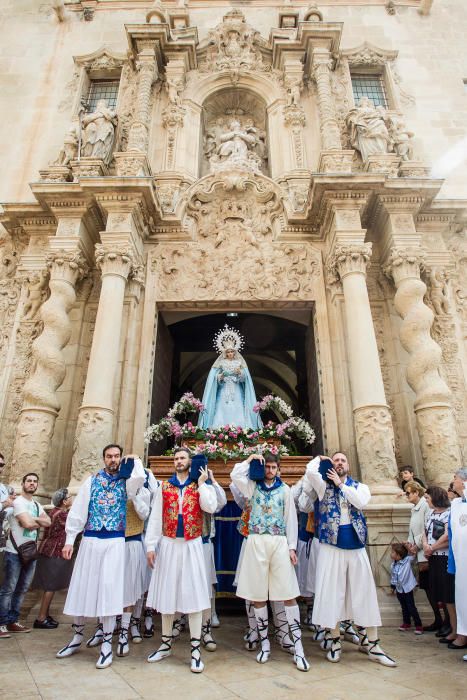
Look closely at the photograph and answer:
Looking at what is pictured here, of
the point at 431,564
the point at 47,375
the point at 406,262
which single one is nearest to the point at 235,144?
the point at 406,262

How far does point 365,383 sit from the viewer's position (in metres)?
7.73

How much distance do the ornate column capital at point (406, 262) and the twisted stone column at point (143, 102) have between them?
6.20m

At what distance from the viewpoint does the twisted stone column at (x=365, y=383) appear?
7.22m

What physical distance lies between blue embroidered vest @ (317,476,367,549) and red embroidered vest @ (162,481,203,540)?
4.28ft

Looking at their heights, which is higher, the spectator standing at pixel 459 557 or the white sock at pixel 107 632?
the spectator standing at pixel 459 557

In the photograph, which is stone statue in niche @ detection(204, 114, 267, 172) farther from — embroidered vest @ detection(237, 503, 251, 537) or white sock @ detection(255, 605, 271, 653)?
white sock @ detection(255, 605, 271, 653)

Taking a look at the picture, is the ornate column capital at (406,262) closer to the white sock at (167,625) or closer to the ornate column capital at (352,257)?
the ornate column capital at (352,257)

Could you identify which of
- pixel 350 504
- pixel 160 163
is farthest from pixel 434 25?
pixel 350 504

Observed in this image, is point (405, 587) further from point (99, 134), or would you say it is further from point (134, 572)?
point (99, 134)

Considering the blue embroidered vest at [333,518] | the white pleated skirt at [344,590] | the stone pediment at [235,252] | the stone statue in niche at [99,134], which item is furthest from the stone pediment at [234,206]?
the white pleated skirt at [344,590]

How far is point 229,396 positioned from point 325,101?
8.05 metres

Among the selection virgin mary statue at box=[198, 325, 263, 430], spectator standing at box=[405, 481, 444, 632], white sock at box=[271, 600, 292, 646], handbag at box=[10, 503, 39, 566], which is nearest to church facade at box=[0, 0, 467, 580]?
spectator standing at box=[405, 481, 444, 632]

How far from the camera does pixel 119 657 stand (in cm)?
427

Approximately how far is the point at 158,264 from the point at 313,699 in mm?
8446
